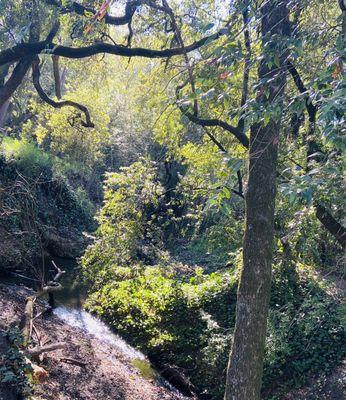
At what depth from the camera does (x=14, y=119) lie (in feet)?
77.4

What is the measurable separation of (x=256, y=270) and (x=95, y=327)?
6.08 metres

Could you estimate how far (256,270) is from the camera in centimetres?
404

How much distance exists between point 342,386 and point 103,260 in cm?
651

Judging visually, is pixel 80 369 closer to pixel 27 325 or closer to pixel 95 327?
pixel 27 325

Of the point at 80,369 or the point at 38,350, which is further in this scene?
the point at 80,369

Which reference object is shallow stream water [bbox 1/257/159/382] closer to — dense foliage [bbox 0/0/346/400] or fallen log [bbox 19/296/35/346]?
dense foliage [bbox 0/0/346/400]

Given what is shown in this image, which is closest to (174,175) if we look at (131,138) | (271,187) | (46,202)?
(131,138)

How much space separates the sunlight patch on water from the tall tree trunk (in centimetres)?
456

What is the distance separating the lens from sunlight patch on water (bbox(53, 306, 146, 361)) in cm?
830

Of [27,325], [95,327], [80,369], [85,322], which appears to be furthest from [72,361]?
[85,322]

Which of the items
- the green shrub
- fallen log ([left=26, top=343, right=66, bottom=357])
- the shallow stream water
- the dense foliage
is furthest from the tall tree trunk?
the green shrub

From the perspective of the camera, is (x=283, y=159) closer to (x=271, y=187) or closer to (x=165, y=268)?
(x=271, y=187)

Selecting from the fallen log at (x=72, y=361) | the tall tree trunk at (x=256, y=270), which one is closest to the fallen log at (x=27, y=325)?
the fallen log at (x=72, y=361)

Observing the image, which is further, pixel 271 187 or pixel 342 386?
pixel 342 386
